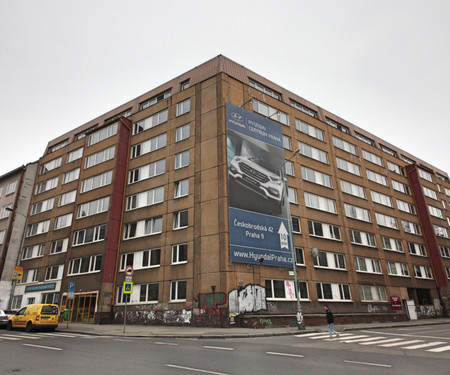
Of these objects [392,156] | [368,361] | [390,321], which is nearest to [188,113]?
[368,361]

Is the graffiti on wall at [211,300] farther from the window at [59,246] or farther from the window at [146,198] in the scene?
the window at [59,246]

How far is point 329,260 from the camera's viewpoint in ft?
94.6

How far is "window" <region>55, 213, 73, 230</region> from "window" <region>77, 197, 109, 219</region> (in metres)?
2.02

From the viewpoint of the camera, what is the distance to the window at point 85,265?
93.9ft

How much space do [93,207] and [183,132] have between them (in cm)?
1163

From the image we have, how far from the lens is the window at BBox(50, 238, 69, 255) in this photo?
33094 mm

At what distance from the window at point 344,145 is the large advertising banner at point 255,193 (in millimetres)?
11101

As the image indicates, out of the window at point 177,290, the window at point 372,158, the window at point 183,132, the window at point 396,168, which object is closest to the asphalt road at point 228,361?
the window at point 177,290

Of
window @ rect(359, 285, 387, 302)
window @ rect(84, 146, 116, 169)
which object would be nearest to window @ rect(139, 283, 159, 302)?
window @ rect(84, 146, 116, 169)

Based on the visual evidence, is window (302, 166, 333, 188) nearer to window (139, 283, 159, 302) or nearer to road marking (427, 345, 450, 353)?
window (139, 283, 159, 302)

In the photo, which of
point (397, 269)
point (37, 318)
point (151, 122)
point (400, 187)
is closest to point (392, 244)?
point (397, 269)

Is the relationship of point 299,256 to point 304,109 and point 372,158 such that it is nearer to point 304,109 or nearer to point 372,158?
point 304,109

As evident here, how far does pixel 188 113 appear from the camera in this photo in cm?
2927

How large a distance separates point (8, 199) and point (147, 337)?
115 ft
